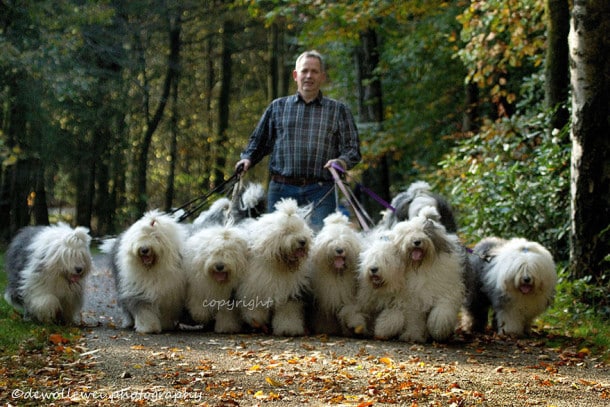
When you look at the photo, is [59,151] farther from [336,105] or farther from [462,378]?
[462,378]

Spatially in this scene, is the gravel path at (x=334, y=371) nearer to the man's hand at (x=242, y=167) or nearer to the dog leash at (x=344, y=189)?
the dog leash at (x=344, y=189)

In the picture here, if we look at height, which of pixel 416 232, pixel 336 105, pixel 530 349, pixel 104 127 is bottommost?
pixel 530 349

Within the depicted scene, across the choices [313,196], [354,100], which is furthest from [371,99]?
[313,196]

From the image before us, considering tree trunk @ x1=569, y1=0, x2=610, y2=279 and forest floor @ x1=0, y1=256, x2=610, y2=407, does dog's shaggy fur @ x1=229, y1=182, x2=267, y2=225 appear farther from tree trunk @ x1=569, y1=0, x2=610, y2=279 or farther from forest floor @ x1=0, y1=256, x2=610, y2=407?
tree trunk @ x1=569, y1=0, x2=610, y2=279

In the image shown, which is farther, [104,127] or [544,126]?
[104,127]

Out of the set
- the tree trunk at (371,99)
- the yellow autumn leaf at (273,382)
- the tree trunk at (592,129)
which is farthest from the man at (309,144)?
the tree trunk at (371,99)

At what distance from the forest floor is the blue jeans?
1.36 meters

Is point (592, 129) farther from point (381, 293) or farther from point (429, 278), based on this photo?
point (381, 293)

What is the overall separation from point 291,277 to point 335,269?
39 centimetres

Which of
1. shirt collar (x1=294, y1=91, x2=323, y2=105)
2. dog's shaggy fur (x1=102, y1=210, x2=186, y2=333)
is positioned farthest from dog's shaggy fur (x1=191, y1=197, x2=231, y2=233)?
shirt collar (x1=294, y1=91, x2=323, y2=105)

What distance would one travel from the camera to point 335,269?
21.9ft

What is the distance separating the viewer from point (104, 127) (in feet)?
59.1

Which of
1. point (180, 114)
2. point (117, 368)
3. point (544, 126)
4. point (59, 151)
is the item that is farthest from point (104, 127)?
point (117, 368)

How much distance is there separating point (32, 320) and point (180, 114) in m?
17.8
